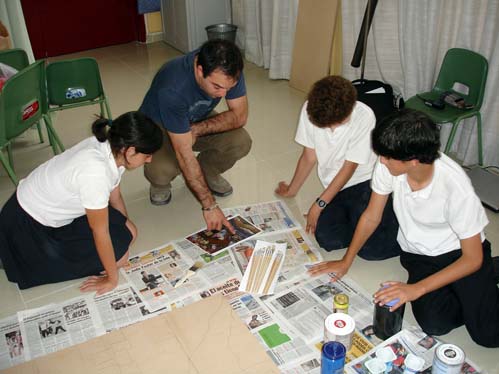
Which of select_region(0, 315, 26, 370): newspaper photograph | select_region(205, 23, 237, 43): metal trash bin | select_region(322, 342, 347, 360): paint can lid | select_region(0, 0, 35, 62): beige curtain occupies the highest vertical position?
select_region(0, 0, 35, 62): beige curtain

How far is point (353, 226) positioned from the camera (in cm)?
225

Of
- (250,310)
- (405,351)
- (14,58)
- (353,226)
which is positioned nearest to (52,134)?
(14,58)

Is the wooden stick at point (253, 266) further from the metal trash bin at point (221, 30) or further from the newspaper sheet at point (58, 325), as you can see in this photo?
the metal trash bin at point (221, 30)

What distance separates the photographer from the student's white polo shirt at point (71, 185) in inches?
69.9

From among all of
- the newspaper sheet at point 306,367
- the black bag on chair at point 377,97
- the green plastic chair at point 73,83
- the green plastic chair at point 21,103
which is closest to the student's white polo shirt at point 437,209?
the newspaper sheet at point 306,367

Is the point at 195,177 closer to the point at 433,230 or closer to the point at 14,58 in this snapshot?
the point at 433,230

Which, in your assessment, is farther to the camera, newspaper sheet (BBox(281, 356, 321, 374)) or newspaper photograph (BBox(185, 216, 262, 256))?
newspaper photograph (BBox(185, 216, 262, 256))

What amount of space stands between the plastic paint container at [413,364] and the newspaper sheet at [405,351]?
0.15ft

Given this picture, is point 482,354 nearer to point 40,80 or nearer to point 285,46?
point 40,80

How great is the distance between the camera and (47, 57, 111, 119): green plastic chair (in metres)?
2.89

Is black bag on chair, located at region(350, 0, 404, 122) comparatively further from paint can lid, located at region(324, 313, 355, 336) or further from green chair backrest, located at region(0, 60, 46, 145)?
green chair backrest, located at region(0, 60, 46, 145)

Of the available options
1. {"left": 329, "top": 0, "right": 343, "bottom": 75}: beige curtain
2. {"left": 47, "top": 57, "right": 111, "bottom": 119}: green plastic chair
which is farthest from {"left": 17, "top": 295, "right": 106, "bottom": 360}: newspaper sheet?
{"left": 329, "top": 0, "right": 343, "bottom": 75}: beige curtain

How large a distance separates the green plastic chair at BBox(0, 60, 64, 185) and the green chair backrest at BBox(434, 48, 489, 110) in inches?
87.1

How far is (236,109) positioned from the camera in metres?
2.53
